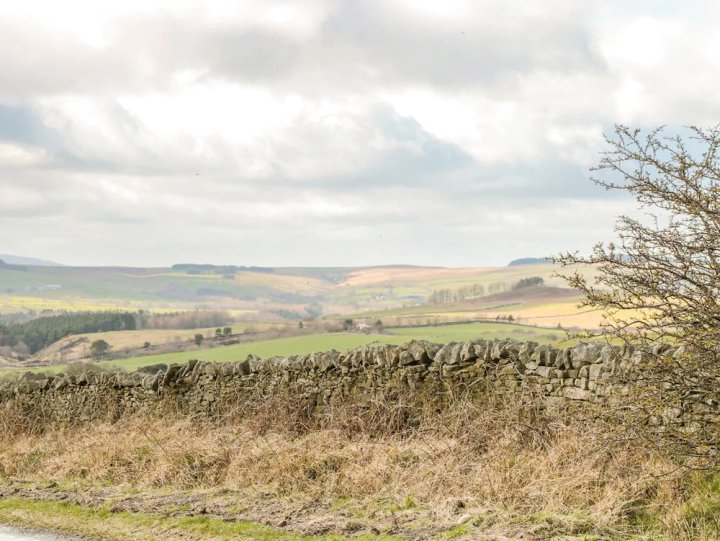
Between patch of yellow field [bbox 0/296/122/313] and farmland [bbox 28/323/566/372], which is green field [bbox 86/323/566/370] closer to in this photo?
farmland [bbox 28/323/566/372]

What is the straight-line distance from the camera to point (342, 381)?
14.3 m

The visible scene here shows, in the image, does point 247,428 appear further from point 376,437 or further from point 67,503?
point 67,503

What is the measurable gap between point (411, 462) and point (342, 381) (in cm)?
399

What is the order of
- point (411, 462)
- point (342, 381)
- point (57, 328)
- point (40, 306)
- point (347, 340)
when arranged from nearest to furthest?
1. point (411, 462)
2. point (342, 381)
3. point (347, 340)
4. point (57, 328)
5. point (40, 306)

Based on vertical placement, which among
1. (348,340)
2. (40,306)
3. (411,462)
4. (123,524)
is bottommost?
(123,524)

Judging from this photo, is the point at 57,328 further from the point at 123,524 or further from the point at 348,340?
the point at 123,524

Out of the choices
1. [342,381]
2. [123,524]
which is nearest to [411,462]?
[123,524]

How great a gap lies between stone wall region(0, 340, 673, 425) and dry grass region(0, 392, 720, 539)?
1.65 ft

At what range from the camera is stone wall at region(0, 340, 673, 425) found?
38.2 feet

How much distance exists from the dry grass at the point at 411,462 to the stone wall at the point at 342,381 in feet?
1.65

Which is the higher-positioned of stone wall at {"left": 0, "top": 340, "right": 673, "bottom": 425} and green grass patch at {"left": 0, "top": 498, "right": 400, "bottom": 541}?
stone wall at {"left": 0, "top": 340, "right": 673, "bottom": 425}

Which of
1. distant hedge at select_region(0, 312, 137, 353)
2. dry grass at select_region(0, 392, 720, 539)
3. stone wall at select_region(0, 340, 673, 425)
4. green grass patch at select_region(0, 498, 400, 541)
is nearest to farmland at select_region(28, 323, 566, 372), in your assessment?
stone wall at select_region(0, 340, 673, 425)

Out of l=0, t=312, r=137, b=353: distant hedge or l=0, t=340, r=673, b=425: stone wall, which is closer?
l=0, t=340, r=673, b=425: stone wall

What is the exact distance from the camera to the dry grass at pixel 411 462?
8.30 metres
